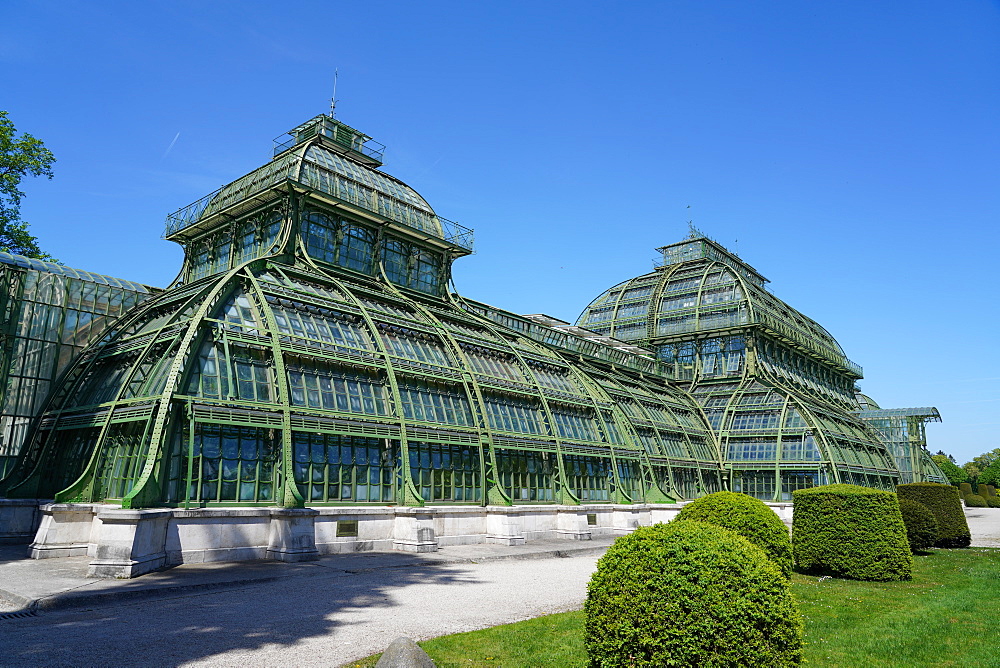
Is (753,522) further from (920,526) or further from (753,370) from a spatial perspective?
(753,370)

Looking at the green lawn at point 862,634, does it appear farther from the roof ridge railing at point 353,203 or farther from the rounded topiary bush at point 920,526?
the roof ridge railing at point 353,203

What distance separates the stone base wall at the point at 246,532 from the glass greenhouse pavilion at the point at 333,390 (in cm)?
80

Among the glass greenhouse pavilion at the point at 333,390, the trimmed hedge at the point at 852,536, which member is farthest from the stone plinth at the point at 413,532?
the trimmed hedge at the point at 852,536

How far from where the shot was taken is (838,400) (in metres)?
73.8

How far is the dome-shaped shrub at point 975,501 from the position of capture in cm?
9181

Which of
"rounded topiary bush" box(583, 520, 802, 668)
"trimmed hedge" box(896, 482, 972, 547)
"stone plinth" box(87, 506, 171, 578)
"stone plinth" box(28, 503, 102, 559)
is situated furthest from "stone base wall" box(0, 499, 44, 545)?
"trimmed hedge" box(896, 482, 972, 547)

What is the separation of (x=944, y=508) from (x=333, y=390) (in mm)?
34377

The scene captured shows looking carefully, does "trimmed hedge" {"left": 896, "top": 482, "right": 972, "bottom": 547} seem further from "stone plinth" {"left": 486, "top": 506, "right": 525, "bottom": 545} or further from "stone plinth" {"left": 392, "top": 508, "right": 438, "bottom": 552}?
"stone plinth" {"left": 392, "top": 508, "right": 438, "bottom": 552}

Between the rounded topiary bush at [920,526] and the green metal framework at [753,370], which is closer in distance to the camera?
the rounded topiary bush at [920,526]

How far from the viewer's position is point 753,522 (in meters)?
22.5

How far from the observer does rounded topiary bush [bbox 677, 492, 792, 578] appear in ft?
73.0

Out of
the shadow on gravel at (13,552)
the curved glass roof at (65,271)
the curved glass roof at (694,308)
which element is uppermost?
the curved glass roof at (694,308)

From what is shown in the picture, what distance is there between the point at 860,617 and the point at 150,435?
2363 centimetres

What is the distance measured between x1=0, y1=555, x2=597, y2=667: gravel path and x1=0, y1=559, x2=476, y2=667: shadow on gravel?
22 millimetres
